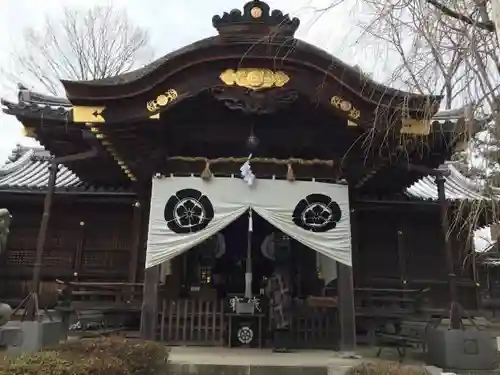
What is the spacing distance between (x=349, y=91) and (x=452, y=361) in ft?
15.4

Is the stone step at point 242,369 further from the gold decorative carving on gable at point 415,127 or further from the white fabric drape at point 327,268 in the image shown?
the gold decorative carving on gable at point 415,127

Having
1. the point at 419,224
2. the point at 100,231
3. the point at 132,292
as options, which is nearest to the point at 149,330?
the point at 132,292

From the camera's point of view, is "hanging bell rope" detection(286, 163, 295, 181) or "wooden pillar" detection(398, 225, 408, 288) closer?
"hanging bell rope" detection(286, 163, 295, 181)

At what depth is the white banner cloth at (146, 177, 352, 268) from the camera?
8.78 metres

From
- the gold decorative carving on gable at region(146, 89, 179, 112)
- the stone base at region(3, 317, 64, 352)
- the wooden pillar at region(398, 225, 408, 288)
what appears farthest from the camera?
the wooden pillar at region(398, 225, 408, 288)

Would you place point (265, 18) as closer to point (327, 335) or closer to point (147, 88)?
point (147, 88)

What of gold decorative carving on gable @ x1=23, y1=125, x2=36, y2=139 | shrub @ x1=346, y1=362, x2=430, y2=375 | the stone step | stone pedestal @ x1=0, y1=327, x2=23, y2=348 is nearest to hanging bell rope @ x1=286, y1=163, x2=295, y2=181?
the stone step

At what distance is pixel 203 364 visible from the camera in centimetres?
689

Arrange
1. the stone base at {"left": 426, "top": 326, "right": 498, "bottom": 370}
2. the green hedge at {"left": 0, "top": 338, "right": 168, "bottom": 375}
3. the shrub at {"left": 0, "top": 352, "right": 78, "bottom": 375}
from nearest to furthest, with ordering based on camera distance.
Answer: the shrub at {"left": 0, "top": 352, "right": 78, "bottom": 375}
the green hedge at {"left": 0, "top": 338, "right": 168, "bottom": 375}
the stone base at {"left": 426, "top": 326, "right": 498, "bottom": 370}

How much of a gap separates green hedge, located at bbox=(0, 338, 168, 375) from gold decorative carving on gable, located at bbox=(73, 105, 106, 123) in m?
4.07

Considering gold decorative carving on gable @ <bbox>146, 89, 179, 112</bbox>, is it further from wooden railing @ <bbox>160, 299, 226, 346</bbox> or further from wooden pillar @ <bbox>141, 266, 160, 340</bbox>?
wooden railing @ <bbox>160, 299, 226, 346</bbox>

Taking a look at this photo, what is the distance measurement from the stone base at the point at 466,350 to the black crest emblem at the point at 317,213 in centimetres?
264

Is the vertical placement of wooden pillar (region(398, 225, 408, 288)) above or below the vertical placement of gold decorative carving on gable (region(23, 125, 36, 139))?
below

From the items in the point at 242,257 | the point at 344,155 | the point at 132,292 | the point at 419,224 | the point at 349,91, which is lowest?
the point at 132,292
